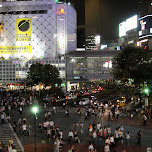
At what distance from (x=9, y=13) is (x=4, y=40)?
9.15 meters

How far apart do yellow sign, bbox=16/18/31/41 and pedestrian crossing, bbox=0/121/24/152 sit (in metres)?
46.4

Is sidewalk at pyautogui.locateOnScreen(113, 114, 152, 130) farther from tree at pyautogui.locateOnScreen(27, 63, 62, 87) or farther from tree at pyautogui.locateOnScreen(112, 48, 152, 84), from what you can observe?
tree at pyautogui.locateOnScreen(27, 63, 62, 87)

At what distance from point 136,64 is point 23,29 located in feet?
150

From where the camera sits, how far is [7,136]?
1477 cm

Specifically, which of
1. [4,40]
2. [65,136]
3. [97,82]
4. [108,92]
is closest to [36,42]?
[4,40]

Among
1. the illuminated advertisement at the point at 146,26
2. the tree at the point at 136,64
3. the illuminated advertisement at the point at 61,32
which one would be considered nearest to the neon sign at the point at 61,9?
the illuminated advertisement at the point at 61,32

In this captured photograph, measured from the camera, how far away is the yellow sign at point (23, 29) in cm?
5925

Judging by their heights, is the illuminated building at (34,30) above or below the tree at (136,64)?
above

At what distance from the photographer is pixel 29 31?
59594mm

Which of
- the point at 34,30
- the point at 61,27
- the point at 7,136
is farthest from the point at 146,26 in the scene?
the point at 7,136

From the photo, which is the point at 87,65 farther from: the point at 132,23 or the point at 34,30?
the point at 34,30

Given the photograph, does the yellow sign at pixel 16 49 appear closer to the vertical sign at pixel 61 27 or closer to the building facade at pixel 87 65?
the vertical sign at pixel 61 27

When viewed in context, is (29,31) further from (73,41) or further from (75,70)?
(75,70)

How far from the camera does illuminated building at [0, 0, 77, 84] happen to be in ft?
191
